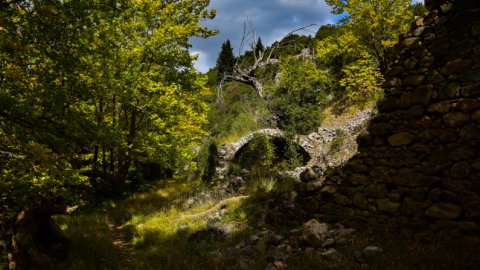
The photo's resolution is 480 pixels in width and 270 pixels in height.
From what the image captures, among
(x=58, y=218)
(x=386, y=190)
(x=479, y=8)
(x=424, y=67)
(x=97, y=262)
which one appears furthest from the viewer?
(x=58, y=218)

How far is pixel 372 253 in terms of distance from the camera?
16.4ft

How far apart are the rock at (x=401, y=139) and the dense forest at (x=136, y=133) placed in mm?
2095

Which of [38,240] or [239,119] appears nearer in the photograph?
[38,240]

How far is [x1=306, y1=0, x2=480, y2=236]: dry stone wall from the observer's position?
189 inches

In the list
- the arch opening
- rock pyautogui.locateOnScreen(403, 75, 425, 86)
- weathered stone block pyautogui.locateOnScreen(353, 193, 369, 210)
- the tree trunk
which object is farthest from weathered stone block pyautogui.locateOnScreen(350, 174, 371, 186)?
the arch opening

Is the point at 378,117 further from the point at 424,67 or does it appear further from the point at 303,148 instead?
the point at 303,148

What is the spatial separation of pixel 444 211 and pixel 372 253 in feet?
4.10

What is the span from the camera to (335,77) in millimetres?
20906

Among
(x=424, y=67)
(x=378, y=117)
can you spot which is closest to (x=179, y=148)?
(x=378, y=117)

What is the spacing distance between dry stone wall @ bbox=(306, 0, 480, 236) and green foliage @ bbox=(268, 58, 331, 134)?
9988 millimetres

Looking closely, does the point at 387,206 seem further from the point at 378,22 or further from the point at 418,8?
the point at 418,8

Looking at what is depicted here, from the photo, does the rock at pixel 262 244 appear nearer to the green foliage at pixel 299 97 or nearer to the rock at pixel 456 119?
the rock at pixel 456 119

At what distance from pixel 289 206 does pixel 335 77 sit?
15226mm

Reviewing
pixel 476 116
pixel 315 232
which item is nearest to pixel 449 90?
pixel 476 116
